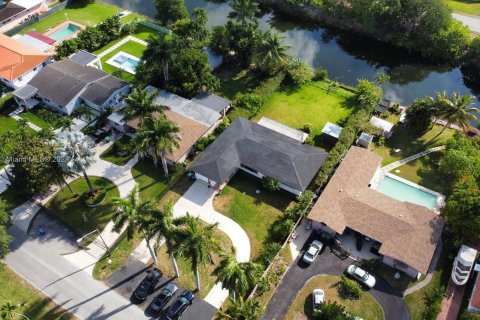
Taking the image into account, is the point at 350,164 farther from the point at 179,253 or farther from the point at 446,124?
the point at 179,253

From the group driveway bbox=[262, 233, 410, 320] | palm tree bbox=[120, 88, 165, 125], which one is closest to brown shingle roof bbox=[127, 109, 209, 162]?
palm tree bbox=[120, 88, 165, 125]

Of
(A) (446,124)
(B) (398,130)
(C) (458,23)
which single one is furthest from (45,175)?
(C) (458,23)

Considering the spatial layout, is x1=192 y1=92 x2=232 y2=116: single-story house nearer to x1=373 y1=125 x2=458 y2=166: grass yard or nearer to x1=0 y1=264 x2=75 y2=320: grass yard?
x1=373 y1=125 x2=458 y2=166: grass yard

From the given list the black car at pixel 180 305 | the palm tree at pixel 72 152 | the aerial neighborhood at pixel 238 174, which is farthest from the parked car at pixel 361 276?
the palm tree at pixel 72 152

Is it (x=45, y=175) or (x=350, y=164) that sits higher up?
(x=350, y=164)

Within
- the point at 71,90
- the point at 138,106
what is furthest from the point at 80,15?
the point at 138,106

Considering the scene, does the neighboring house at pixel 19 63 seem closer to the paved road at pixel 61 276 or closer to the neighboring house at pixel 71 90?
the neighboring house at pixel 71 90
